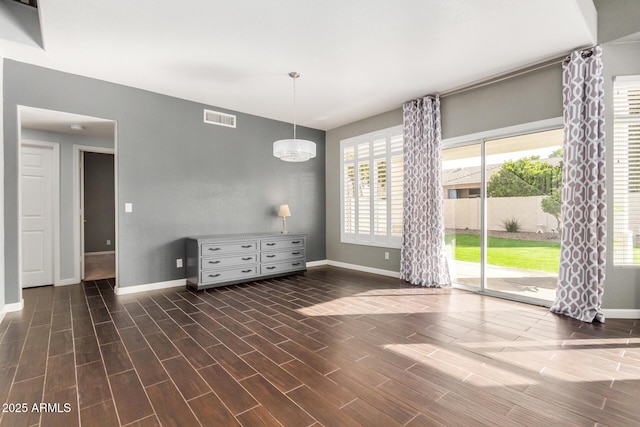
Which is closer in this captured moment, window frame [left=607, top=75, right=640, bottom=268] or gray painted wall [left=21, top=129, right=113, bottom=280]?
window frame [left=607, top=75, right=640, bottom=268]

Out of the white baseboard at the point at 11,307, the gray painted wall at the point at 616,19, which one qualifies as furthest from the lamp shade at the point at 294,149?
the white baseboard at the point at 11,307

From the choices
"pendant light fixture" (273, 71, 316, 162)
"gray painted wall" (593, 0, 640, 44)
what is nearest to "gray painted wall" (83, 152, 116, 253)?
"pendant light fixture" (273, 71, 316, 162)

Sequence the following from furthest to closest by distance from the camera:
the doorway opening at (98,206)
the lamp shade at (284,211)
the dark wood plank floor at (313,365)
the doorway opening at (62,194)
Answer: the doorway opening at (98,206) < the lamp shade at (284,211) < the doorway opening at (62,194) < the dark wood plank floor at (313,365)

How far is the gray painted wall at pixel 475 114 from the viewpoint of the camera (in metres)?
3.58

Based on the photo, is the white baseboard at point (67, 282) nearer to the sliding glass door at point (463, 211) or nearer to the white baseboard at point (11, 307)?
the white baseboard at point (11, 307)

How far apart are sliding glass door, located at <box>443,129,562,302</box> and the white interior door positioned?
626cm

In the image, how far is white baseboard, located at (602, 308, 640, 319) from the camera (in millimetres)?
3186

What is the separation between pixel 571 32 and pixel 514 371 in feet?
10.8

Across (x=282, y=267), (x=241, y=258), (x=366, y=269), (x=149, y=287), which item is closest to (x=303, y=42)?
(x=241, y=258)

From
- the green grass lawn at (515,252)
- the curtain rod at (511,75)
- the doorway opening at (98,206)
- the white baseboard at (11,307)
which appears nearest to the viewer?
the white baseboard at (11,307)

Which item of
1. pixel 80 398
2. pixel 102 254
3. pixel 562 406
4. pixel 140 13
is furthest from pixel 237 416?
pixel 102 254

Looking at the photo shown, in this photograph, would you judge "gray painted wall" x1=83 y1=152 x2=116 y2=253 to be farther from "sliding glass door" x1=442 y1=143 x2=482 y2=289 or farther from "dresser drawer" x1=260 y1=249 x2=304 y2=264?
"sliding glass door" x1=442 y1=143 x2=482 y2=289

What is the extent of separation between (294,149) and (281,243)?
2.11m

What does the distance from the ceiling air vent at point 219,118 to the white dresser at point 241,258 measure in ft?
6.41
